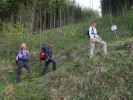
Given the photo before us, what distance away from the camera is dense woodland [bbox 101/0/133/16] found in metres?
39.3

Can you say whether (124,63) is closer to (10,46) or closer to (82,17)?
(10,46)

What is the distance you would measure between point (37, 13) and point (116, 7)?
22.7ft

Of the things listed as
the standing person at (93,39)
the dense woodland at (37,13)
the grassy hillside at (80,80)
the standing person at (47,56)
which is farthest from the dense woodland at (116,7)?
the standing person at (47,56)

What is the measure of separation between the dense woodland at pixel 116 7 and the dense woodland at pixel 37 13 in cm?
376

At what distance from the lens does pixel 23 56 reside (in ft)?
71.7

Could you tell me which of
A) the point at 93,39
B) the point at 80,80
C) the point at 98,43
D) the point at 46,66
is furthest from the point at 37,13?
the point at 80,80

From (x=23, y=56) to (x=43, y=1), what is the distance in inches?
793

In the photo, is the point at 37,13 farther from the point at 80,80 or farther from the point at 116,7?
the point at 80,80

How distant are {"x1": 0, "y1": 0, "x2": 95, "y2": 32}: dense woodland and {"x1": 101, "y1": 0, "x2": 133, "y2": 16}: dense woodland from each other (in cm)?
376

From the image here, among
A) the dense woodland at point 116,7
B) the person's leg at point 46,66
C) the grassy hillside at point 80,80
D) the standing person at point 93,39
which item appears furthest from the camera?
the dense woodland at point 116,7

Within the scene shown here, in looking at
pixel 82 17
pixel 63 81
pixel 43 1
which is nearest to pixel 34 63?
pixel 63 81

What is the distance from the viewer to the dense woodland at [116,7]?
39281 millimetres

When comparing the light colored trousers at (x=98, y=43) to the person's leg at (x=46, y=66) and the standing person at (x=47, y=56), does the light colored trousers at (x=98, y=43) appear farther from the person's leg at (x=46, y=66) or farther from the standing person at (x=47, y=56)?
the person's leg at (x=46, y=66)

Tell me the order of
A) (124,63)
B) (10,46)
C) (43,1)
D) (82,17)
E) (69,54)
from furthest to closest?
(82,17) → (43,1) → (10,46) → (69,54) → (124,63)
